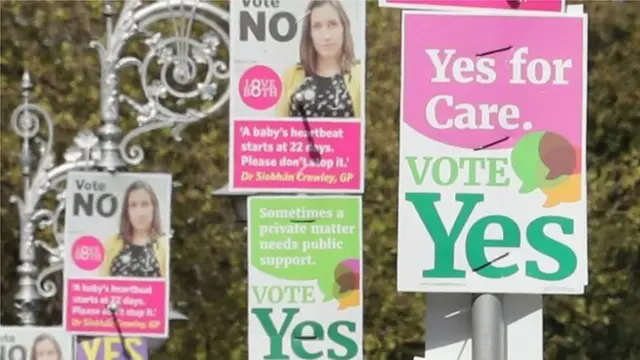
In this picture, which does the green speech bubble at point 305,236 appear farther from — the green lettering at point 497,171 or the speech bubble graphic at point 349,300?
the green lettering at point 497,171

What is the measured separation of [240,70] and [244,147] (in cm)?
42

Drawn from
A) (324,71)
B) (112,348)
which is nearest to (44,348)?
(112,348)

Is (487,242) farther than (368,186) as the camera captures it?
No

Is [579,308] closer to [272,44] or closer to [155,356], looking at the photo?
[155,356]

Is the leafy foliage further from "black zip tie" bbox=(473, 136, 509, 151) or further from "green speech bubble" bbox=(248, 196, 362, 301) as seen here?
"black zip tie" bbox=(473, 136, 509, 151)

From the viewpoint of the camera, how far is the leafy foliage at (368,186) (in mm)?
13250

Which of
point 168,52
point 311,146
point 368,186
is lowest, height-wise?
point 368,186

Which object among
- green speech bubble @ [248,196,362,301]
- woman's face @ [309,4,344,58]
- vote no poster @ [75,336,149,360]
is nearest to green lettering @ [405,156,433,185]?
green speech bubble @ [248,196,362,301]

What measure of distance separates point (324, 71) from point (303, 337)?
145 cm

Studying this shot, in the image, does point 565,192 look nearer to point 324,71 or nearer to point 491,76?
point 491,76

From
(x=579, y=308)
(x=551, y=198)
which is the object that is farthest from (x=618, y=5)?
(x=551, y=198)

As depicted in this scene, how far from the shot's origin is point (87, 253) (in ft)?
28.6

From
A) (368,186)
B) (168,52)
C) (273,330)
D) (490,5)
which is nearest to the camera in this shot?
(490,5)

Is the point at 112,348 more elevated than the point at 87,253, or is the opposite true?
the point at 87,253
